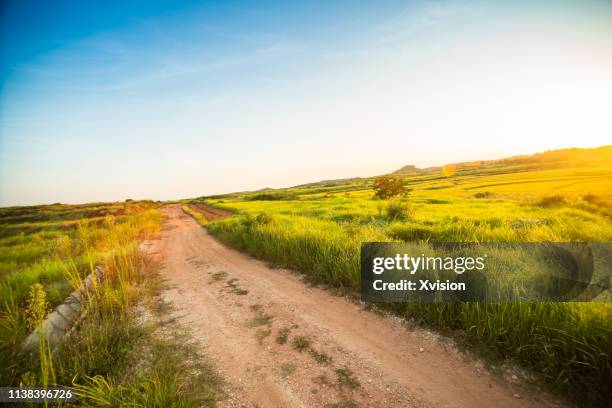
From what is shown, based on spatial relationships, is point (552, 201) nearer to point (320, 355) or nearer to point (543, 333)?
point (543, 333)

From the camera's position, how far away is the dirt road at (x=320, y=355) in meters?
3.03

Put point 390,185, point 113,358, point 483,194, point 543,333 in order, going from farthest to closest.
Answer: point 483,194, point 390,185, point 113,358, point 543,333

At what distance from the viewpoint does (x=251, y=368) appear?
3.63 m

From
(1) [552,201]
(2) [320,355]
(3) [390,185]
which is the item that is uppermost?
(3) [390,185]

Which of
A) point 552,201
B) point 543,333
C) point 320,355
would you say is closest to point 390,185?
point 552,201

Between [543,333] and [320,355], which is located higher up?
[543,333]

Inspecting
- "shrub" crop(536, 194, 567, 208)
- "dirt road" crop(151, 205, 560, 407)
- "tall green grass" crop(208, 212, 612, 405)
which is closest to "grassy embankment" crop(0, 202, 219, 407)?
"dirt road" crop(151, 205, 560, 407)

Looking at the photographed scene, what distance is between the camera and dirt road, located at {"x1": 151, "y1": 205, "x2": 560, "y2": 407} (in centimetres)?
303

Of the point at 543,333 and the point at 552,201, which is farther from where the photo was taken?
the point at 552,201

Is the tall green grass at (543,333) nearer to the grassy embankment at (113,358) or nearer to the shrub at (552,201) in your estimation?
the grassy embankment at (113,358)

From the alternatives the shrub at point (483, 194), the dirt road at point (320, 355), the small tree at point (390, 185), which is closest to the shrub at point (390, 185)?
the small tree at point (390, 185)

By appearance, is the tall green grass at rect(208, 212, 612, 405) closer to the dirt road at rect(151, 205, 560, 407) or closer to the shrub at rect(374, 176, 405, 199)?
the dirt road at rect(151, 205, 560, 407)

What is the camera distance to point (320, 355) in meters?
3.82

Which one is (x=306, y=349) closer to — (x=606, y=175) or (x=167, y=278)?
(x=167, y=278)
